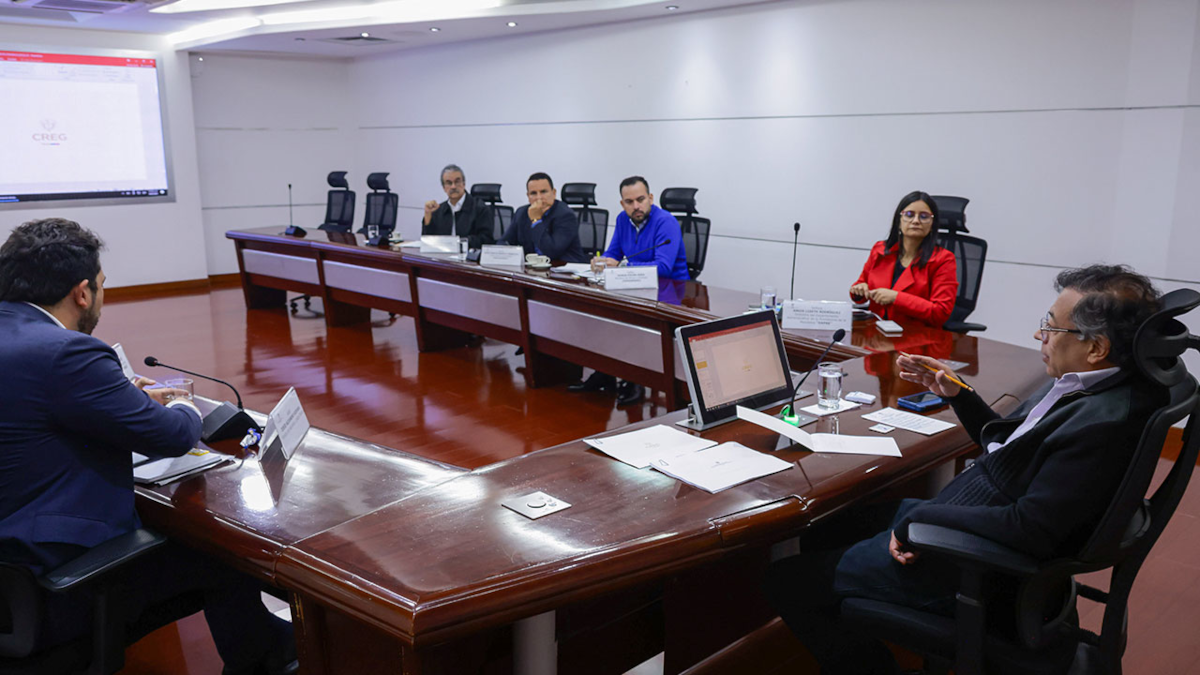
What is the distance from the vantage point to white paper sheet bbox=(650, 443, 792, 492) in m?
1.77

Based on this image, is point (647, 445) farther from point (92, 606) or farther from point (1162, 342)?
point (92, 606)

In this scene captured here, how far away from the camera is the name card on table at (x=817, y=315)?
123 inches

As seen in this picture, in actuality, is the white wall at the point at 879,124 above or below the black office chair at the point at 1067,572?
above

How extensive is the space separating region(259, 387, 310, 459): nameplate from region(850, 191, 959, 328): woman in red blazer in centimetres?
215

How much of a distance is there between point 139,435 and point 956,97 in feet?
15.3

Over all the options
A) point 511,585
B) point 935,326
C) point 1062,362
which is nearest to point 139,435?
point 511,585

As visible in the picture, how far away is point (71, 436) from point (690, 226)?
3.98 m

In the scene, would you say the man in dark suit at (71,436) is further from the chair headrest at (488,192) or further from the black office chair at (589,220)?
the chair headrest at (488,192)

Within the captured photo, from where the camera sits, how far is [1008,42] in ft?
15.4

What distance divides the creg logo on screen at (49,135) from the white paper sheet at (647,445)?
783 cm

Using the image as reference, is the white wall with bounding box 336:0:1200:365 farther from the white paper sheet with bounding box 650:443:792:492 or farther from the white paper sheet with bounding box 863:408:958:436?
the white paper sheet with bounding box 650:443:792:492

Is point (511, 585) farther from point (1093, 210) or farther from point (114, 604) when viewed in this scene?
point (1093, 210)

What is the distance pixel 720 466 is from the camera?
186 centimetres

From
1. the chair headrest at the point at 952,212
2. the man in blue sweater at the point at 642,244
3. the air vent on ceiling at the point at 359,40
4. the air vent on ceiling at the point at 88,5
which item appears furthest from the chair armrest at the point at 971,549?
the air vent on ceiling at the point at 359,40
